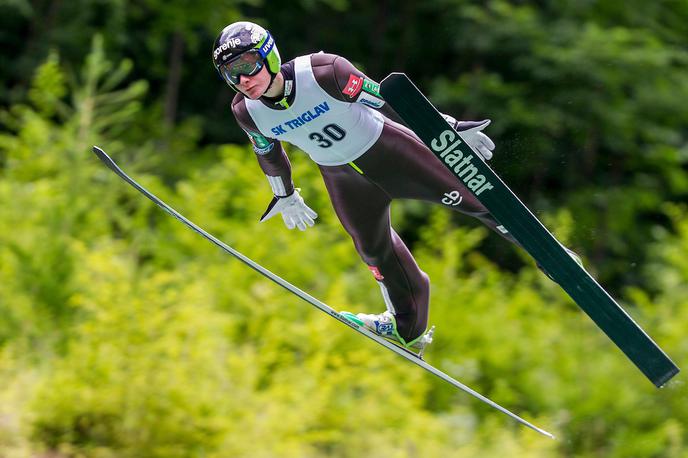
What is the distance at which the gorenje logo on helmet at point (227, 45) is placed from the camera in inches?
131

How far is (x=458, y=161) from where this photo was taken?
140 inches

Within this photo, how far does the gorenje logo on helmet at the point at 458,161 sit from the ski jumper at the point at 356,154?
0.46 ft

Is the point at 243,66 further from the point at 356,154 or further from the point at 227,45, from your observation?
the point at 356,154

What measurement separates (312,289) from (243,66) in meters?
5.69

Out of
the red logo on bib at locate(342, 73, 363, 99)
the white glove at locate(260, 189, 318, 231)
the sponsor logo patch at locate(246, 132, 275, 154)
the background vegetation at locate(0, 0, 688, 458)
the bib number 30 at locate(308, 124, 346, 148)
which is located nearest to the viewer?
the red logo on bib at locate(342, 73, 363, 99)

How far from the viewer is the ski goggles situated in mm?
3338

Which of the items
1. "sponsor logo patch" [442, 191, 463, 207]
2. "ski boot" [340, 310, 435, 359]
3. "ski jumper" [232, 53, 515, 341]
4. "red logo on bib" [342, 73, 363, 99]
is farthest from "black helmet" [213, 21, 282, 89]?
"ski boot" [340, 310, 435, 359]

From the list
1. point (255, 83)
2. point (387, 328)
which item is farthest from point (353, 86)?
point (387, 328)

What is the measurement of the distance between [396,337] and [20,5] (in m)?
9.51

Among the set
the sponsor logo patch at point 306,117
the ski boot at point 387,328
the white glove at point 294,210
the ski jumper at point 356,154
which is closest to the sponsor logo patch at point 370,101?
the ski jumper at point 356,154

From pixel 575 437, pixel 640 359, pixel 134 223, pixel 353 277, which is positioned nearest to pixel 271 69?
pixel 640 359

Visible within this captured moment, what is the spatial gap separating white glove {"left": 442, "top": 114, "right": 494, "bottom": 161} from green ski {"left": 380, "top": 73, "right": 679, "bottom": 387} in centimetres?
9

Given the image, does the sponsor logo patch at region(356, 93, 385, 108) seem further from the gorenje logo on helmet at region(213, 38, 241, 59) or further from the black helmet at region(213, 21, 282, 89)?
the gorenje logo on helmet at region(213, 38, 241, 59)

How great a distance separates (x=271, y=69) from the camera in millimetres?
3404
